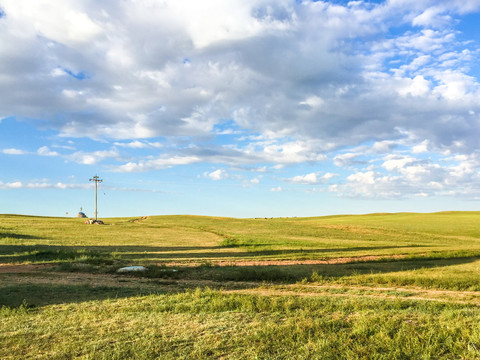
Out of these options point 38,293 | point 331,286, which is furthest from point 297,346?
point 38,293

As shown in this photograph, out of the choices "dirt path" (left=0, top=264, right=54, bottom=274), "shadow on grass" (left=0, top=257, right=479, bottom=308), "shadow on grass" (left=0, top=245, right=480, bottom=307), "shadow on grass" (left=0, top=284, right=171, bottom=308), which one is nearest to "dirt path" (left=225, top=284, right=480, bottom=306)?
"shadow on grass" (left=0, top=257, right=479, bottom=308)

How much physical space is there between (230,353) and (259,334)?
94 cm

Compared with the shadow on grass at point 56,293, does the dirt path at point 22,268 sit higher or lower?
lower

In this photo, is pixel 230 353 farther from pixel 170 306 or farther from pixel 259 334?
pixel 170 306

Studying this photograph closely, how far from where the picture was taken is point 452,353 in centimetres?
678

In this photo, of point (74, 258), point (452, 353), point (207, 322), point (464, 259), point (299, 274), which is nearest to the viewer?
point (452, 353)

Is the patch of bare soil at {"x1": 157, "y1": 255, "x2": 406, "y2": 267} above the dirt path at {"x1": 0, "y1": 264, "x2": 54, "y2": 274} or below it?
below

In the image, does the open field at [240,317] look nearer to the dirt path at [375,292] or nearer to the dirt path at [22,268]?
the dirt path at [375,292]

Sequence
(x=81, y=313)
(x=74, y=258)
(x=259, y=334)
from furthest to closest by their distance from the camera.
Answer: (x=74, y=258)
(x=81, y=313)
(x=259, y=334)

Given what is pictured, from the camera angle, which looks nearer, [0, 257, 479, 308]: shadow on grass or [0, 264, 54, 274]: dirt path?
[0, 257, 479, 308]: shadow on grass

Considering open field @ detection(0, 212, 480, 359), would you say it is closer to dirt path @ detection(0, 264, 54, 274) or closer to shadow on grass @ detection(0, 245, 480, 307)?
shadow on grass @ detection(0, 245, 480, 307)

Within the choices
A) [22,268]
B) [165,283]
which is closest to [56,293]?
[165,283]

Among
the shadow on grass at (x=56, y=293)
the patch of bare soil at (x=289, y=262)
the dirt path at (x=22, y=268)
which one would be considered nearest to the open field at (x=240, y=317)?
the shadow on grass at (x=56, y=293)

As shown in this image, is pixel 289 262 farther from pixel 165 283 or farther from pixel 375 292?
pixel 165 283
